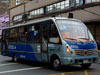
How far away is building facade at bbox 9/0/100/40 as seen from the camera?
24969mm

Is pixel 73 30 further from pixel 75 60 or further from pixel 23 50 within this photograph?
pixel 23 50

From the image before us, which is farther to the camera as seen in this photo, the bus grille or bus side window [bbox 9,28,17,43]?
bus side window [bbox 9,28,17,43]

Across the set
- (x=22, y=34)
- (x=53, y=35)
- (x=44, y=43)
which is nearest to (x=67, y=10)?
(x=22, y=34)

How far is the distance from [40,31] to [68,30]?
7.59 feet

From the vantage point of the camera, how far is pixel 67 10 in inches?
1160

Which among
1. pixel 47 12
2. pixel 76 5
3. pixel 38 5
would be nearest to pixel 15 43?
pixel 76 5

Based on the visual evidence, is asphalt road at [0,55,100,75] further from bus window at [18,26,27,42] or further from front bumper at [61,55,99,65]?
bus window at [18,26,27,42]

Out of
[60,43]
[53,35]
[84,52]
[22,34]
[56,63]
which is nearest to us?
[84,52]

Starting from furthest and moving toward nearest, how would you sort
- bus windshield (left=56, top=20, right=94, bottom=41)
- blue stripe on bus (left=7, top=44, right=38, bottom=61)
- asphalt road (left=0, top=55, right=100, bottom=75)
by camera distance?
blue stripe on bus (left=7, top=44, right=38, bottom=61)
bus windshield (left=56, top=20, right=94, bottom=41)
asphalt road (left=0, top=55, right=100, bottom=75)

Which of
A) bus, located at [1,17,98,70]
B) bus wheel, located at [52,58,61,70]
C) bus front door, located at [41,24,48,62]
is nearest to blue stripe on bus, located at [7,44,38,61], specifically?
bus, located at [1,17,98,70]

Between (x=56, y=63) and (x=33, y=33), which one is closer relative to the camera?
(x=56, y=63)

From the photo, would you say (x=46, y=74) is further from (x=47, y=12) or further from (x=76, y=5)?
(x=47, y=12)

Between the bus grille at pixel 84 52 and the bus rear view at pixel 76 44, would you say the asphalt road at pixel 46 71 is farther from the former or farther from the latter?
the bus grille at pixel 84 52

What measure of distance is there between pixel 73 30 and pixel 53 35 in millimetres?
1133
